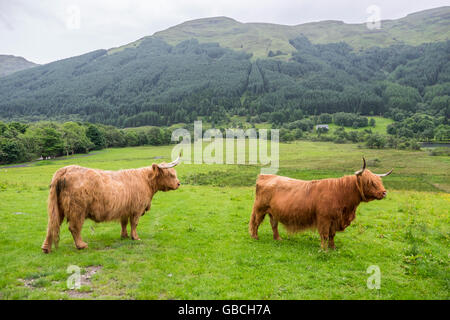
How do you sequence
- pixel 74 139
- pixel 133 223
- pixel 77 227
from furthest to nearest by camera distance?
pixel 74 139 < pixel 133 223 < pixel 77 227

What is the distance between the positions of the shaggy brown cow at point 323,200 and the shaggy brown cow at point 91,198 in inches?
178

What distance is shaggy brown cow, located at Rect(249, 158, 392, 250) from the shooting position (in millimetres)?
8203

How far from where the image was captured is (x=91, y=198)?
26.1ft

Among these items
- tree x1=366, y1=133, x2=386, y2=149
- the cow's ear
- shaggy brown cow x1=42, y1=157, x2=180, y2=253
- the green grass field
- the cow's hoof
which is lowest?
tree x1=366, y1=133, x2=386, y2=149

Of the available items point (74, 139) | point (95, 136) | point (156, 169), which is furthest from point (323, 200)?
point (95, 136)

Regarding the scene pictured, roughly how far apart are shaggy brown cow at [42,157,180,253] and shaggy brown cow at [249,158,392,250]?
452 centimetres

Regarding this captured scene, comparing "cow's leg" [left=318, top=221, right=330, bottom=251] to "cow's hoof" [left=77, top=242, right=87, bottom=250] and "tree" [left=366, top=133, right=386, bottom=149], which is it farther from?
"tree" [left=366, top=133, right=386, bottom=149]

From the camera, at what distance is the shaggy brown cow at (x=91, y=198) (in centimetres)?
769

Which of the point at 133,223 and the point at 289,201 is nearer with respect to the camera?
the point at 289,201

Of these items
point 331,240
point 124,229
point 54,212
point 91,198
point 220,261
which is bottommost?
point 220,261

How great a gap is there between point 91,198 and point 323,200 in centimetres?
689

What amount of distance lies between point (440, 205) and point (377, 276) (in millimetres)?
15794

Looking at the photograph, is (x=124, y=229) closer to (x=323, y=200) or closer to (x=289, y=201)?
(x=289, y=201)

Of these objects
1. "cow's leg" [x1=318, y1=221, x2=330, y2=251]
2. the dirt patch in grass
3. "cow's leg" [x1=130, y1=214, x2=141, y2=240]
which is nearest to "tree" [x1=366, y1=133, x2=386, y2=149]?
"cow's leg" [x1=318, y1=221, x2=330, y2=251]
